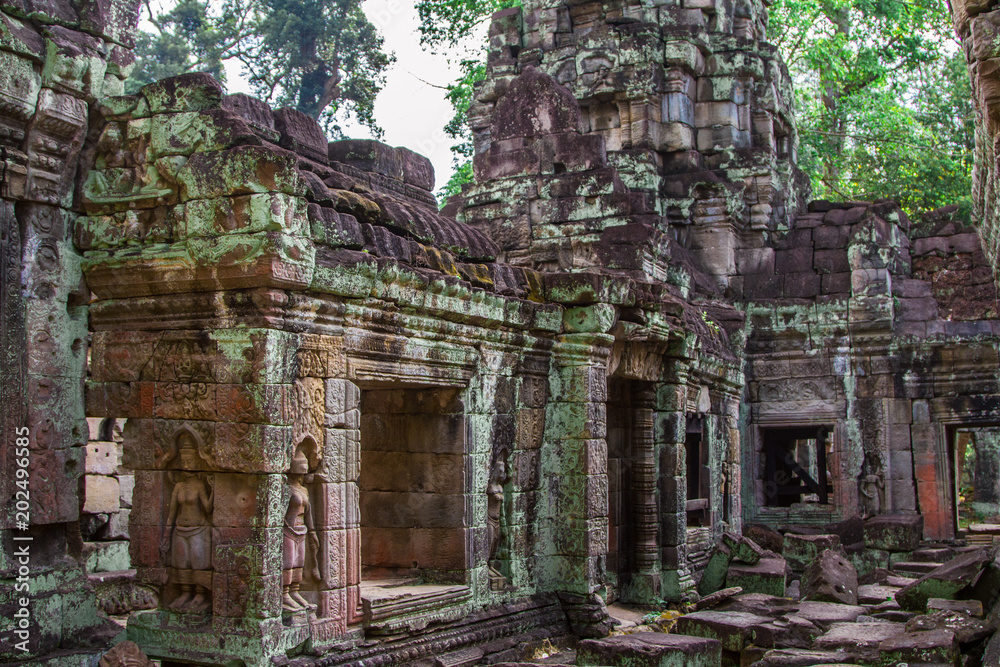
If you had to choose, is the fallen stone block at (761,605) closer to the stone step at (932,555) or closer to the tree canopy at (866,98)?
the stone step at (932,555)

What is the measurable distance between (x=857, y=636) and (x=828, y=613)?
144cm

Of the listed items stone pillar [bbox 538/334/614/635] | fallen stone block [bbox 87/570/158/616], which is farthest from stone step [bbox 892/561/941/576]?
fallen stone block [bbox 87/570/158/616]

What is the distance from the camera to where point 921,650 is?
6.62 metres

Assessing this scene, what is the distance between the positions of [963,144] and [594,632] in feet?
65.1

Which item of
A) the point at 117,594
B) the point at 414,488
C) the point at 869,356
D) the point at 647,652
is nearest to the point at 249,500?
the point at 414,488

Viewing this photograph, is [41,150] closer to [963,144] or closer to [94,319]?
[94,319]

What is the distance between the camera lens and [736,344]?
550 inches

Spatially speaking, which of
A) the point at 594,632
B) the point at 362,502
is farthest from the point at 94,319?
the point at 594,632

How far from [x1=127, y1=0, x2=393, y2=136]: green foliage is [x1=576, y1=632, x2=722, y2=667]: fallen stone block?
1976 cm

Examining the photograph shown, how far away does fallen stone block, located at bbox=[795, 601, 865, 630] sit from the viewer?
27.9ft

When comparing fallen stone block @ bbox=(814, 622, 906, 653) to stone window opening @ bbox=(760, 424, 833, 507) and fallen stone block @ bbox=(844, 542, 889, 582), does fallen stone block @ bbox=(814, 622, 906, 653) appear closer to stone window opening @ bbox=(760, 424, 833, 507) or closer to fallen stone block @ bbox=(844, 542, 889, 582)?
fallen stone block @ bbox=(844, 542, 889, 582)

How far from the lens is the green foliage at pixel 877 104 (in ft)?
74.7

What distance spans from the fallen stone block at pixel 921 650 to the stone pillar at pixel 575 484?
2084 millimetres

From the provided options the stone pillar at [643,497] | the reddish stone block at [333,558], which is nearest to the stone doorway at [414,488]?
the reddish stone block at [333,558]
